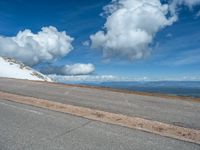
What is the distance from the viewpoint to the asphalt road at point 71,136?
259 inches

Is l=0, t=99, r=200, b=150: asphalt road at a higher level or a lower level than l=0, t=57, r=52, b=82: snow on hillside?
lower

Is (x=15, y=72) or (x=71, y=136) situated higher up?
(x=15, y=72)

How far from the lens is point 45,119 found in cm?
951

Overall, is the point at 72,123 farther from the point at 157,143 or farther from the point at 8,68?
the point at 8,68

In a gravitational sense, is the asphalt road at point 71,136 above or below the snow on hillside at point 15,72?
below

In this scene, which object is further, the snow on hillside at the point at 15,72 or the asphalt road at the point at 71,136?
the snow on hillside at the point at 15,72

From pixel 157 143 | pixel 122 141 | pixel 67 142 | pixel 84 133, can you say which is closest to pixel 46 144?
pixel 67 142

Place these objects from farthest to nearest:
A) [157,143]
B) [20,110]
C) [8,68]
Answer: [8,68] < [20,110] < [157,143]

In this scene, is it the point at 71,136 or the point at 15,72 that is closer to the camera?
the point at 71,136

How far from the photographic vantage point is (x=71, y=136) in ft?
24.3

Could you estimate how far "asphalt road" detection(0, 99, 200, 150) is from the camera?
6590 mm

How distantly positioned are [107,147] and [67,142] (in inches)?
41.5

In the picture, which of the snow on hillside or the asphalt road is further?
the snow on hillside

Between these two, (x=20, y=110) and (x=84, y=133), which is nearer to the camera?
(x=84, y=133)
